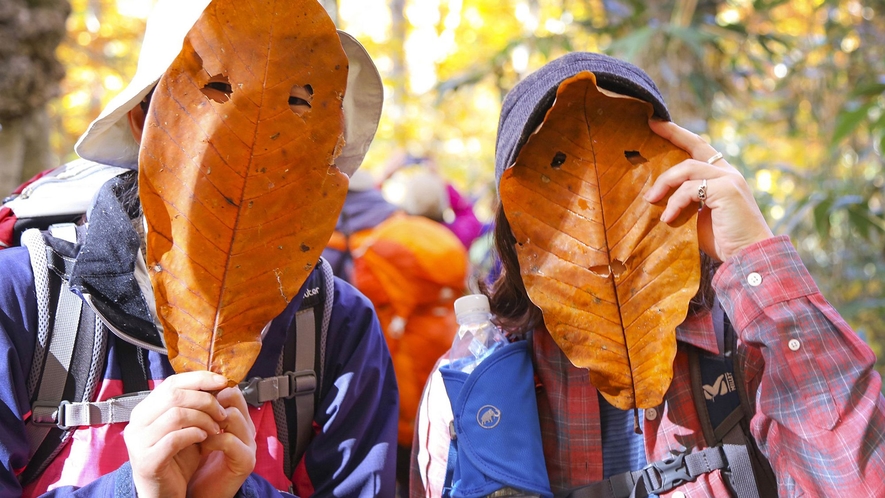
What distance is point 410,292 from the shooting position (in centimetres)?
331

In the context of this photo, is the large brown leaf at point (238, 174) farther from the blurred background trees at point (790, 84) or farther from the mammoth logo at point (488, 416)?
the blurred background trees at point (790, 84)

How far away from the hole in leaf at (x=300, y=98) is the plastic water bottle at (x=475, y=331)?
2.21ft

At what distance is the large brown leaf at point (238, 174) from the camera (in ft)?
3.64

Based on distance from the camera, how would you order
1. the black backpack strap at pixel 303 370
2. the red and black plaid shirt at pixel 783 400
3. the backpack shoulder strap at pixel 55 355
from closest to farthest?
the red and black plaid shirt at pixel 783 400, the backpack shoulder strap at pixel 55 355, the black backpack strap at pixel 303 370

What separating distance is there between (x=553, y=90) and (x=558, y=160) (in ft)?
0.52

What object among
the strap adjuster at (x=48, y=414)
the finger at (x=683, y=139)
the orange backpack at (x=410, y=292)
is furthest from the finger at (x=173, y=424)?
the orange backpack at (x=410, y=292)

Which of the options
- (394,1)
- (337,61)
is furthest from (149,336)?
(394,1)

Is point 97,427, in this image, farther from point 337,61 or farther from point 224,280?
point 337,61

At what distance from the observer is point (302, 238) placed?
1.16 meters

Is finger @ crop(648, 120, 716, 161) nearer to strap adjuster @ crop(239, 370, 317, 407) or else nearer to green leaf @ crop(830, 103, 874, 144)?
strap adjuster @ crop(239, 370, 317, 407)

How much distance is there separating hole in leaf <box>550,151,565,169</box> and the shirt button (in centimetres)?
42

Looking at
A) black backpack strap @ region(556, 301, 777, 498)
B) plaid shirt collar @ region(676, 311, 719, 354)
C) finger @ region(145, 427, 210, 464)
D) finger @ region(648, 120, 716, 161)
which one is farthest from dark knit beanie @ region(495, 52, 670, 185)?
finger @ region(145, 427, 210, 464)

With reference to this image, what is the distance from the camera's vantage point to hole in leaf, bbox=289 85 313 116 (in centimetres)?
116

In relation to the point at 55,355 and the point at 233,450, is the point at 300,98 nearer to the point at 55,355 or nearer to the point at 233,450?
the point at 233,450
